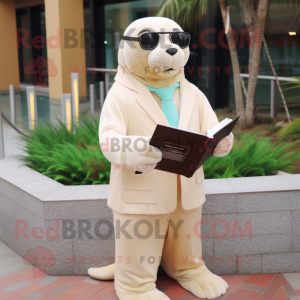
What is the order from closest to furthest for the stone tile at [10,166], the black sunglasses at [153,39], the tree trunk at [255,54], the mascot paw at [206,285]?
the black sunglasses at [153,39] → the mascot paw at [206,285] → the stone tile at [10,166] → the tree trunk at [255,54]

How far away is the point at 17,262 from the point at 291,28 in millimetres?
6414

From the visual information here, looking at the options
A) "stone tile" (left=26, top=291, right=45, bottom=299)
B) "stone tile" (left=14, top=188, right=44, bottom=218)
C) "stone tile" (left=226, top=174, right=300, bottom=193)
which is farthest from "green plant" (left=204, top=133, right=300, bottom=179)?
"stone tile" (left=26, top=291, right=45, bottom=299)

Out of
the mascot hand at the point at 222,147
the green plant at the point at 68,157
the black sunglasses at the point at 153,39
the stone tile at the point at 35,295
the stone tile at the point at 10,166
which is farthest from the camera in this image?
the stone tile at the point at 10,166

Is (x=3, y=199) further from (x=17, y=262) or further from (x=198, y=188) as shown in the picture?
(x=198, y=188)

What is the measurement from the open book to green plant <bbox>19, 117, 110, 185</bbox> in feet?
4.49

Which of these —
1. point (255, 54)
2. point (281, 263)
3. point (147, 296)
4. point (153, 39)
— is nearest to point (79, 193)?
point (147, 296)

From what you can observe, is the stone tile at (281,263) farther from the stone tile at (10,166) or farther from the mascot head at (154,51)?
the stone tile at (10,166)

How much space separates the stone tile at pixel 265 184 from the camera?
3.10 meters

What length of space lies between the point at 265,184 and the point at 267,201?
0.16 metres

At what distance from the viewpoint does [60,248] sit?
3.12 meters

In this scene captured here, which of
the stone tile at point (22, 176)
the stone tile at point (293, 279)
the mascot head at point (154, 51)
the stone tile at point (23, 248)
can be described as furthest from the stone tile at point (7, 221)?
the stone tile at point (293, 279)

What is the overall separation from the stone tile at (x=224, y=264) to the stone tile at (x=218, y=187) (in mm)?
479

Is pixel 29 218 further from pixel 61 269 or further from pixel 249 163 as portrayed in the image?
pixel 249 163

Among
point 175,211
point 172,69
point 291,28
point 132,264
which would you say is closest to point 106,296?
point 132,264
